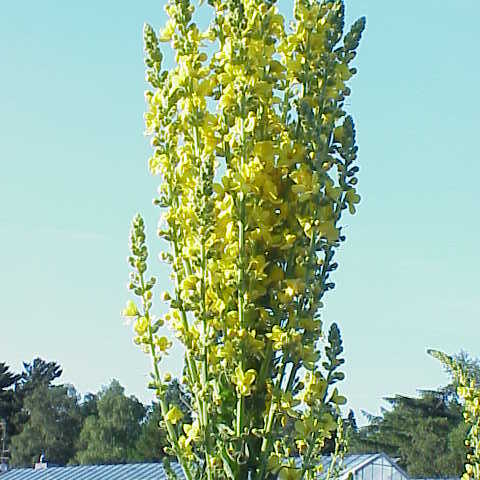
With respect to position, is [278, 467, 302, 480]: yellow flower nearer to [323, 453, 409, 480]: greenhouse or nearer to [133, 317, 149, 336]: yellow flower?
[133, 317, 149, 336]: yellow flower

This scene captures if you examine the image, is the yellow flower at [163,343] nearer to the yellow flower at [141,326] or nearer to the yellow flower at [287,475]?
the yellow flower at [141,326]

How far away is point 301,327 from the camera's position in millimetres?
2402

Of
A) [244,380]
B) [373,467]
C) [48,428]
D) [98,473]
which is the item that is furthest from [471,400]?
[48,428]

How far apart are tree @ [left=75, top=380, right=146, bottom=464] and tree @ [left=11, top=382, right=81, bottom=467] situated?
2.77m

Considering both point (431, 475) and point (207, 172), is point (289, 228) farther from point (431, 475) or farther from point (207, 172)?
point (431, 475)

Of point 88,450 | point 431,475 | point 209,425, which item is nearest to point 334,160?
point 209,425

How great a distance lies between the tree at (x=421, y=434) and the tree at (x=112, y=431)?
46.8 ft

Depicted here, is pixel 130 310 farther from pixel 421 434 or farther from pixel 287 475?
pixel 421 434

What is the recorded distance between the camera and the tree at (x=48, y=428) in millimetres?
62031

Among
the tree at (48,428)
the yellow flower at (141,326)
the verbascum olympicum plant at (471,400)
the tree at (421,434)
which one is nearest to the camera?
the yellow flower at (141,326)

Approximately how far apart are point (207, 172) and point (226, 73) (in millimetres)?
297

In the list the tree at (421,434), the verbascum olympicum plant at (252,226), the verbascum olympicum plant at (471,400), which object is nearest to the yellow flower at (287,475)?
the verbascum olympicum plant at (252,226)

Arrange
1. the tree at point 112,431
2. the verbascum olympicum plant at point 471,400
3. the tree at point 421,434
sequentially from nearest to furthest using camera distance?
the verbascum olympicum plant at point 471,400 → the tree at point 421,434 → the tree at point 112,431

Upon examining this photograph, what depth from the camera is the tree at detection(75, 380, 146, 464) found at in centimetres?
5566
